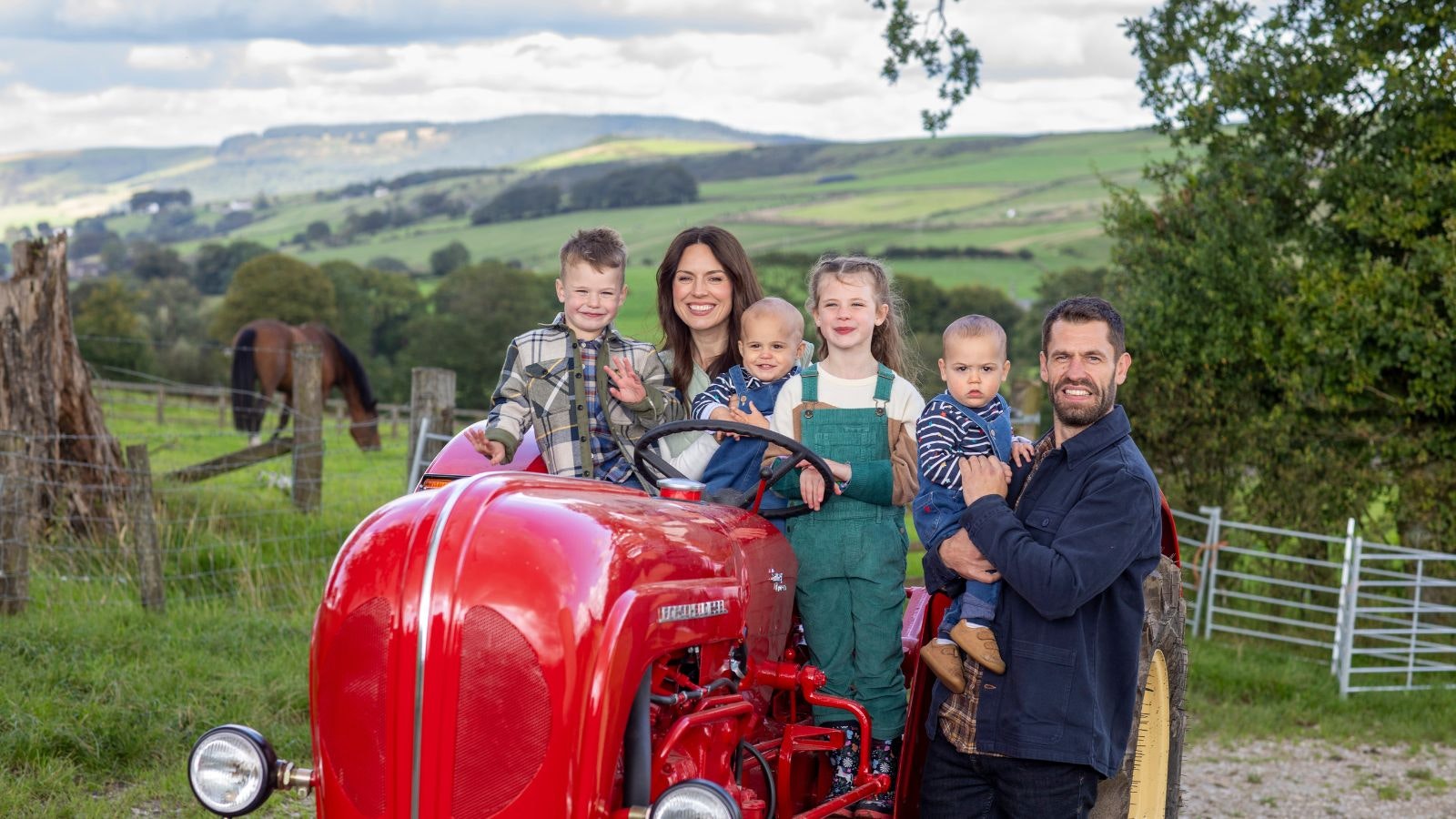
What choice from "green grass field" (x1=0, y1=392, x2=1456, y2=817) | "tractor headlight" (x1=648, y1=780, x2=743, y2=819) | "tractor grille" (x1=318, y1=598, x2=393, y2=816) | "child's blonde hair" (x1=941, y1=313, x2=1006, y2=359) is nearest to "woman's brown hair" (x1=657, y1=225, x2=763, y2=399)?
"child's blonde hair" (x1=941, y1=313, x2=1006, y2=359)

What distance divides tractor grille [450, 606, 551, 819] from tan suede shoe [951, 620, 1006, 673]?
1.22m

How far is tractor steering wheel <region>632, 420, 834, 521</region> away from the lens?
132 inches

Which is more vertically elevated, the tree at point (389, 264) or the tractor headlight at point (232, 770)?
the tree at point (389, 264)

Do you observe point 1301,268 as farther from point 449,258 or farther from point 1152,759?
point 449,258

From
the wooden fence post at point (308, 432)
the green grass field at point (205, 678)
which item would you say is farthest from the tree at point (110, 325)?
the green grass field at point (205, 678)

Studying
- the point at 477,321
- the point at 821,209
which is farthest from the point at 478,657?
the point at 821,209

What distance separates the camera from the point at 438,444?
346 inches

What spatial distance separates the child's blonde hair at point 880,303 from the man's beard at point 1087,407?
33.8 inches

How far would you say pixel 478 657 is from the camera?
257 centimetres

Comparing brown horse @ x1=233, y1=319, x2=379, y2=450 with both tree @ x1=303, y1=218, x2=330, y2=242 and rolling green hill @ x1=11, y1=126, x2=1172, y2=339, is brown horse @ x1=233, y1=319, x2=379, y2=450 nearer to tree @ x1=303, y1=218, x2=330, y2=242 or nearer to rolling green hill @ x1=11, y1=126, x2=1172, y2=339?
rolling green hill @ x1=11, y1=126, x2=1172, y2=339

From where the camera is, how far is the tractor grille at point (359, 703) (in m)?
2.62

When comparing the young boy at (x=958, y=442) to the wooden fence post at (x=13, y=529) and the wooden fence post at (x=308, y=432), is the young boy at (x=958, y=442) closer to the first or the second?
the wooden fence post at (x=13, y=529)

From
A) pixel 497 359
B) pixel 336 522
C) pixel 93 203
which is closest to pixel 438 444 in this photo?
pixel 336 522

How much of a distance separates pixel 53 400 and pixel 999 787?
267 inches
